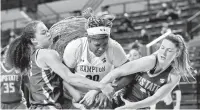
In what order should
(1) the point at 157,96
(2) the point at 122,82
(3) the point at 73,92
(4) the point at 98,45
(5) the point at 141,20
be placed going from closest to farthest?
(4) the point at 98,45, (3) the point at 73,92, (2) the point at 122,82, (1) the point at 157,96, (5) the point at 141,20

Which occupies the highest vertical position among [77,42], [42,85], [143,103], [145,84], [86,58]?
[77,42]

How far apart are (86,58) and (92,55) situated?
0.05 meters

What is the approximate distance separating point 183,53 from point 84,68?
93cm

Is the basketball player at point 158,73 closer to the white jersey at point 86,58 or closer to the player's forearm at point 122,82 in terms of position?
the player's forearm at point 122,82

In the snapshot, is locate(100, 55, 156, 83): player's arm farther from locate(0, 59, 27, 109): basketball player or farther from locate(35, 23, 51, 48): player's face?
locate(0, 59, 27, 109): basketball player

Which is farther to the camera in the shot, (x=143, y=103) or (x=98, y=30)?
(x=143, y=103)

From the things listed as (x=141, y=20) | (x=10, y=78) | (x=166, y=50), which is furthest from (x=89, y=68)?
(x=141, y=20)

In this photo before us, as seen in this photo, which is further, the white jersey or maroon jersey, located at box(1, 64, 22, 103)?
maroon jersey, located at box(1, 64, 22, 103)

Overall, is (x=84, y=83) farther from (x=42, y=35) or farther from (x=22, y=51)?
(x=22, y=51)

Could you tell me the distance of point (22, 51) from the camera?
268 centimetres

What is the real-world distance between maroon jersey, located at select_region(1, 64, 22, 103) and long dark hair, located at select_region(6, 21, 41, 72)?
1.18m

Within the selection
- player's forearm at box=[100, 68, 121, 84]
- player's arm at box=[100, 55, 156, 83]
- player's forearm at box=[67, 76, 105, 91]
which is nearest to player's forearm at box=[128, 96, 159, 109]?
player's arm at box=[100, 55, 156, 83]

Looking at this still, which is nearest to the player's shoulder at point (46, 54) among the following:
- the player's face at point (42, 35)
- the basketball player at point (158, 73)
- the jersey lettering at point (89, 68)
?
the player's face at point (42, 35)

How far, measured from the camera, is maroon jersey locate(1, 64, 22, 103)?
388 cm
